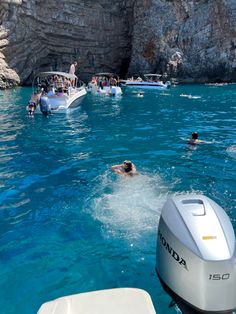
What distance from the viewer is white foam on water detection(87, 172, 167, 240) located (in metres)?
6.85

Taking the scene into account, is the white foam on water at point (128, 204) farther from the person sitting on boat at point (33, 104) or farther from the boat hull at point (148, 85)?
the boat hull at point (148, 85)

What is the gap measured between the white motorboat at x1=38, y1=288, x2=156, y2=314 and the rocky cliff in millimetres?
47361

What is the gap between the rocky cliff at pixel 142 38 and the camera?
48969 millimetres

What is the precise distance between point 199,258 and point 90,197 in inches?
194

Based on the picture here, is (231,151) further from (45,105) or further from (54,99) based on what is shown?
(54,99)

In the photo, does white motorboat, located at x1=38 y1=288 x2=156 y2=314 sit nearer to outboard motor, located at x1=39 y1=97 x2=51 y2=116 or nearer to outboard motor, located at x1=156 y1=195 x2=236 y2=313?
outboard motor, located at x1=156 y1=195 x2=236 y2=313

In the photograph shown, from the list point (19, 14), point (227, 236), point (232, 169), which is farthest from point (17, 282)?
point (19, 14)

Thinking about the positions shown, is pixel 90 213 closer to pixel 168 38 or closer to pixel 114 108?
pixel 114 108

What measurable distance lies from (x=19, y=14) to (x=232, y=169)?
4260 centimetres

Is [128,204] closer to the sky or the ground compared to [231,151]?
closer to the ground

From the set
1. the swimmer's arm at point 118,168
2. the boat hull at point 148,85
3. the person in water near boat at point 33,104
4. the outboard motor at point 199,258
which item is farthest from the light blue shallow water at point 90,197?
the boat hull at point 148,85

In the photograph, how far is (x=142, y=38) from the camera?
52969 mm

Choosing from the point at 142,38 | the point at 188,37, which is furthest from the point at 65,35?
the point at 188,37

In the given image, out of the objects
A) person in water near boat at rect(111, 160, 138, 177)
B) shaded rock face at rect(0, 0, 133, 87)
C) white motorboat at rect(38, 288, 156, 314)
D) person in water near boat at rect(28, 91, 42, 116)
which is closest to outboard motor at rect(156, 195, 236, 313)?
white motorboat at rect(38, 288, 156, 314)
